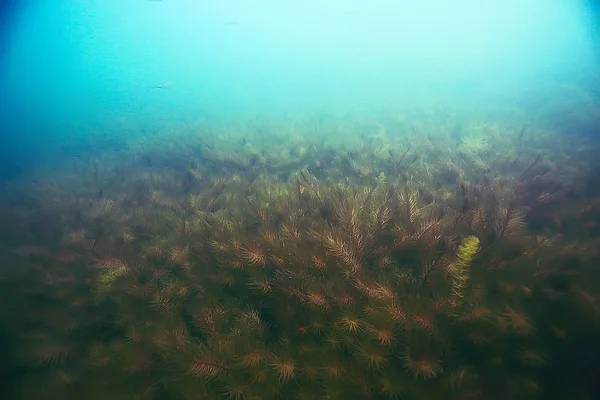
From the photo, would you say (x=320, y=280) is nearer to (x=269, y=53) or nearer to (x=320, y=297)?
(x=320, y=297)

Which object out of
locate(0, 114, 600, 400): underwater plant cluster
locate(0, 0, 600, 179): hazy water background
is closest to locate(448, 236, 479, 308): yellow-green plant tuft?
locate(0, 114, 600, 400): underwater plant cluster

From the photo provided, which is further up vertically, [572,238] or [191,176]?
[572,238]

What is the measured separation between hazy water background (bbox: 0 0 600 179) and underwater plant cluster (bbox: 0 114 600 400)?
726cm

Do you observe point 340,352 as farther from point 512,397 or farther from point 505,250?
point 505,250

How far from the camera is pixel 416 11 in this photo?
6531 cm

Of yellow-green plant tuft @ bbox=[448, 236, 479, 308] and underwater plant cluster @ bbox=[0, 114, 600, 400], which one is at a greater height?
yellow-green plant tuft @ bbox=[448, 236, 479, 308]

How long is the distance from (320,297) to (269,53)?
7109 centimetres

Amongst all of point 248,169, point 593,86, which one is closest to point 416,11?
point 593,86

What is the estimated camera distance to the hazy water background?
719 inches

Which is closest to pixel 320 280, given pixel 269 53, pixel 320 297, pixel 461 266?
pixel 320 297

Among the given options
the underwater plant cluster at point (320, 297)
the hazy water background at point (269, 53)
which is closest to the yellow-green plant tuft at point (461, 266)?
the underwater plant cluster at point (320, 297)

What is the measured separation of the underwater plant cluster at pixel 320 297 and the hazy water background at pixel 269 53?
23.8 ft

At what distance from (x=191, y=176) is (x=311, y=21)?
313 feet

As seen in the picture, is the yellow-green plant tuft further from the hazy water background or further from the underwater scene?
the hazy water background
